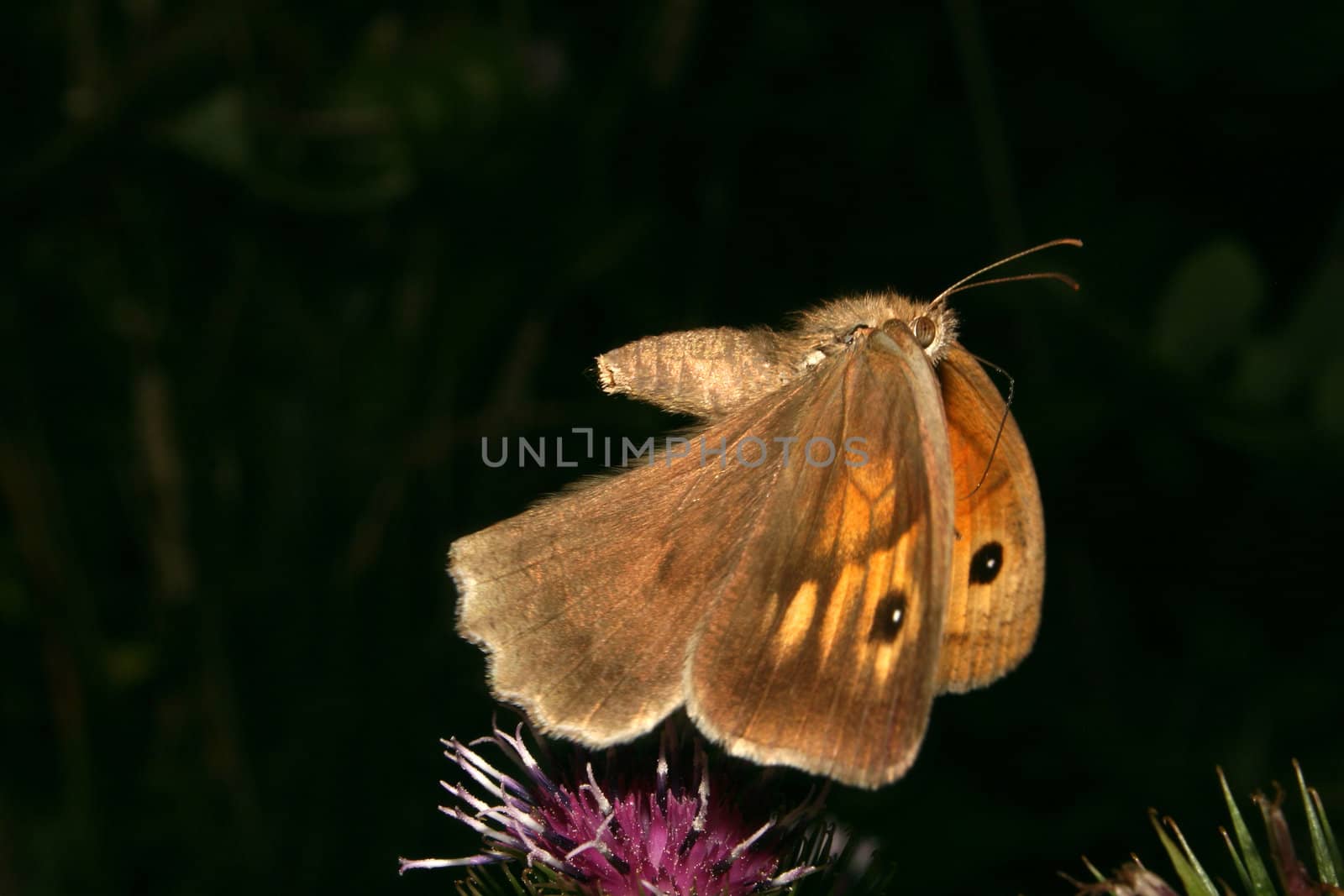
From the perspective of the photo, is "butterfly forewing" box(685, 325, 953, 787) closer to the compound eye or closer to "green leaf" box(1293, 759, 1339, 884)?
the compound eye

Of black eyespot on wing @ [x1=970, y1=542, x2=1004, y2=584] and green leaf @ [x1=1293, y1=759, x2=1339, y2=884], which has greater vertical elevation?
black eyespot on wing @ [x1=970, y1=542, x2=1004, y2=584]

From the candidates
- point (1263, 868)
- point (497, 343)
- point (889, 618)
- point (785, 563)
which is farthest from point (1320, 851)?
point (497, 343)

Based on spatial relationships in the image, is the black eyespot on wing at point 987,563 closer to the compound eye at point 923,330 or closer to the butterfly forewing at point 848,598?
the butterfly forewing at point 848,598

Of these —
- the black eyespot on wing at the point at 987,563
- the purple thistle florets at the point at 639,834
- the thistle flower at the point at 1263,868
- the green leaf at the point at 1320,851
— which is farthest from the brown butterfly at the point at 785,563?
the green leaf at the point at 1320,851

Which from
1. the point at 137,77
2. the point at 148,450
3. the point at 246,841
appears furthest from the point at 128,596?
the point at 137,77

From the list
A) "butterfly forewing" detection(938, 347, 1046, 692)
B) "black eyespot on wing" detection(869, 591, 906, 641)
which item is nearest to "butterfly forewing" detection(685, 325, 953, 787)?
Answer: "black eyespot on wing" detection(869, 591, 906, 641)

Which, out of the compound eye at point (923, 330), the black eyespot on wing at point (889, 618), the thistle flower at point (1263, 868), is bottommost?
the thistle flower at point (1263, 868)
